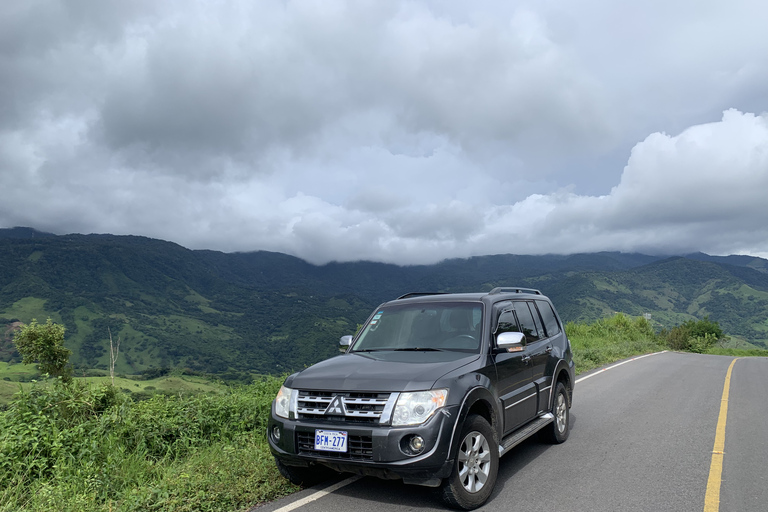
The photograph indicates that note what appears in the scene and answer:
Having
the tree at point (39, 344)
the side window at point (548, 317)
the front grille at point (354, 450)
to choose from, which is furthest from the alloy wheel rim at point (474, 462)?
the tree at point (39, 344)

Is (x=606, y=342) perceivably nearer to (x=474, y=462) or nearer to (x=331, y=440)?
(x=474, y=462)

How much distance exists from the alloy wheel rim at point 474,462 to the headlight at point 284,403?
1.60 meters

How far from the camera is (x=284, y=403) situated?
450cm

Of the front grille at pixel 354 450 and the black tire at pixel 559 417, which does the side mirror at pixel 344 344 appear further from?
the black tire at pixel 559 417

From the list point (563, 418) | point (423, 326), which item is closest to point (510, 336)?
point (423, 326)

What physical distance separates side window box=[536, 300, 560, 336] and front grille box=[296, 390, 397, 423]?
3717 millimetres

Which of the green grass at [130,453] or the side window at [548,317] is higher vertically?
the side window at [548,317]

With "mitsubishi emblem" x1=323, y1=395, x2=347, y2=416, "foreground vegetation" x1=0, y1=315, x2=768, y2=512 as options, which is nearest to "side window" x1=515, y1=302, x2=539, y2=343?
"mitsubishi emblem" x1=323, y1=395, x2=347, y2=416

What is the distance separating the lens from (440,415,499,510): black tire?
13.0 ft

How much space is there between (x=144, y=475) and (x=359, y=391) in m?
2.48

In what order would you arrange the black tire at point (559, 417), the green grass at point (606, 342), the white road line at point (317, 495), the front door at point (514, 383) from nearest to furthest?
1. the white road line at point (317, 495)
2. the front door at point (514, 383)
3. the black tire at point (559, 417)
4. the green grass at point (606, 342)

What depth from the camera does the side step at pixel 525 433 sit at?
15.7 feet

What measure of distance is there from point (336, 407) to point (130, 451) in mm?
2954

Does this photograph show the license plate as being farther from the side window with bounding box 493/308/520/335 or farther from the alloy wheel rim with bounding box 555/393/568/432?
the alloy wheel rim with bounding box 555/393/568/432
